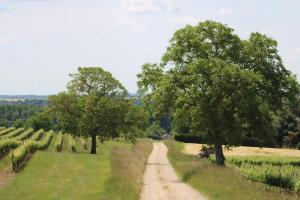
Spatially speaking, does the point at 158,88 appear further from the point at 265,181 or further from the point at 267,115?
the point at 265,181

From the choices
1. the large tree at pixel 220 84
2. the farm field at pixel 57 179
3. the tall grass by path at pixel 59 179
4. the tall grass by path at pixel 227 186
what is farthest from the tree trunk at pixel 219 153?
the tall grass by path at pixel 59 179

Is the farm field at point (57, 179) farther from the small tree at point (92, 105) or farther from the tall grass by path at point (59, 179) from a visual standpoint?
the small tree at point (92, 105)

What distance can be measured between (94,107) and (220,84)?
28.9 m

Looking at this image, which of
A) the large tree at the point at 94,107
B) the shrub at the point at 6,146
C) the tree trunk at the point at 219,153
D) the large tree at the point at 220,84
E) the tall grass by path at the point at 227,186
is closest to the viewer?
the tall grass by path at the point at 227,186

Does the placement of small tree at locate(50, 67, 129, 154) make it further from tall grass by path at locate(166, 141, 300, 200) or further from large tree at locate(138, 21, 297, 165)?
tall grass by path at locate(166, 141, 300, 200)

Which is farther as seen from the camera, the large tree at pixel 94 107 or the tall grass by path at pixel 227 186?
the large tree at pixel 94 107

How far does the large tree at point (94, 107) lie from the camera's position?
6725 centimetres

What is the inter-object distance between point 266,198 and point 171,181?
630 inches

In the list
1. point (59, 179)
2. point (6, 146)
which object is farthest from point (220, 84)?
point (6, 146)

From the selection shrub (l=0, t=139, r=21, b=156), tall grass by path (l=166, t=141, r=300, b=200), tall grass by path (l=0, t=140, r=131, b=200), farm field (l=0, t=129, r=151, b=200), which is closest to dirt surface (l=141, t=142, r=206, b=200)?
tall grass by path (l=166, t=141, r=300, b=200)

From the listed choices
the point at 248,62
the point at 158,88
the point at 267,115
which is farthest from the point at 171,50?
the point at 267,115

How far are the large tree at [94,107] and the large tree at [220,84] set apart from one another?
2046cm

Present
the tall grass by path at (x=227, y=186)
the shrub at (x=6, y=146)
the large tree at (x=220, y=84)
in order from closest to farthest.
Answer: the tall grass by path at (x=227, y=186) < the large tree at (x=220, y=84) < the shrub at (x=6, y=146)

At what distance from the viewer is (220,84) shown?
41.4 metres
